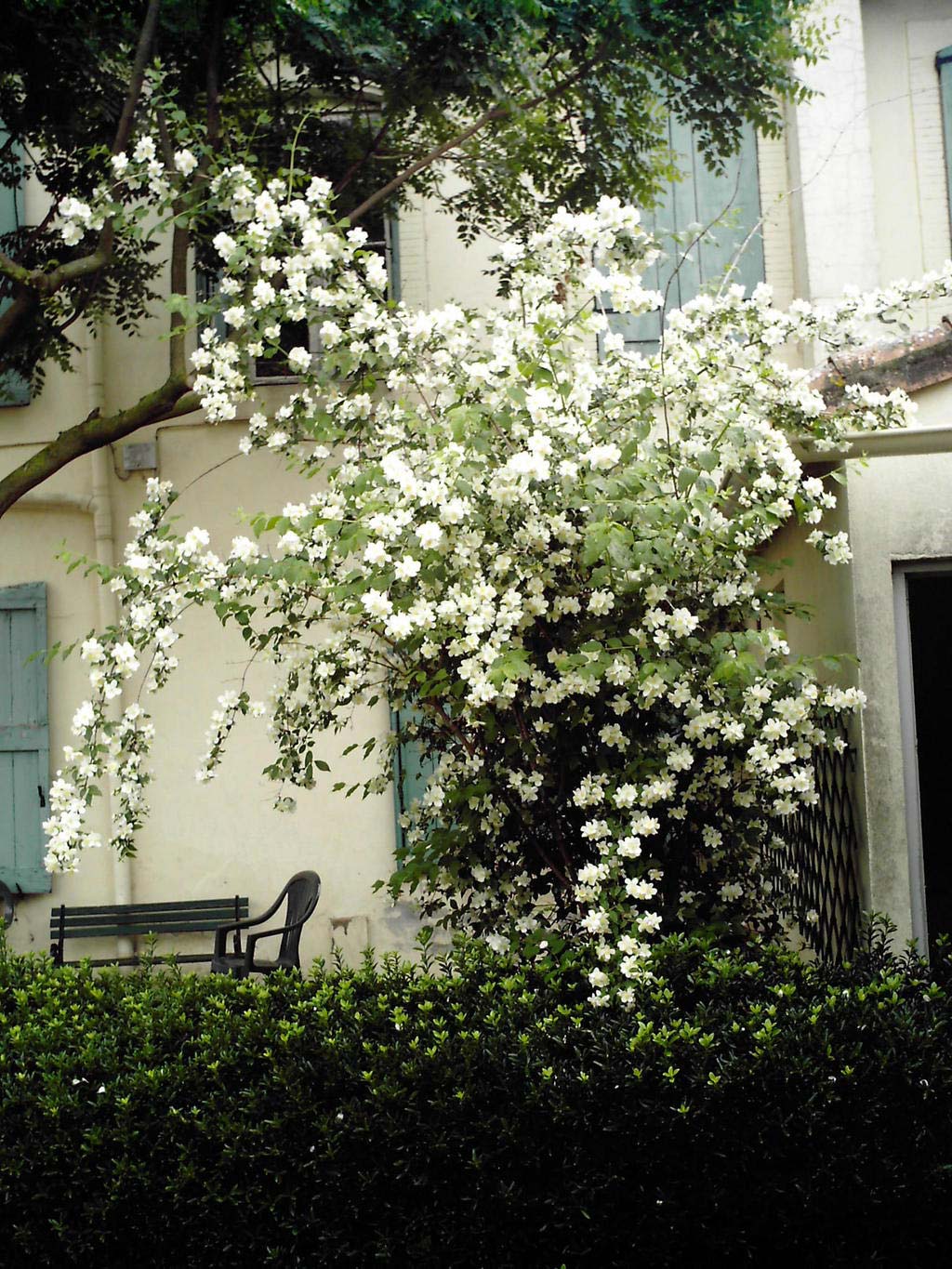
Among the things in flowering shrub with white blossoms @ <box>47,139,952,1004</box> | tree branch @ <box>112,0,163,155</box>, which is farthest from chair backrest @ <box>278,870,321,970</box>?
tree branch @ <box>112,0,163,155</box>

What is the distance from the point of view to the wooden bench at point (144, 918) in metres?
7.59

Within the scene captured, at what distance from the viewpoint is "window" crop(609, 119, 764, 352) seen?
796cm

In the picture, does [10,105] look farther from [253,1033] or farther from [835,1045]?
[835,1045]

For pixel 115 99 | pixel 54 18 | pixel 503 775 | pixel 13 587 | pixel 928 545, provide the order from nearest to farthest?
pixel 503 775
pixel 928 545
pixel 54 18
pixel 115 99
pixel 13 587

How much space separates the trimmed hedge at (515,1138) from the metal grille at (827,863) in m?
1.25

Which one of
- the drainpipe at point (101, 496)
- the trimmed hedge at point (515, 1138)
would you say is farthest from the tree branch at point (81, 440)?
the trimmed hedge at point (515, 1138)

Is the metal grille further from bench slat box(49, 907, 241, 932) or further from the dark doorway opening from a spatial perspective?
bench slat box(49, 907, 241, 932)

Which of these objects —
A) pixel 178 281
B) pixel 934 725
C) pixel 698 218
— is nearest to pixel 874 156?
pixel 698 218

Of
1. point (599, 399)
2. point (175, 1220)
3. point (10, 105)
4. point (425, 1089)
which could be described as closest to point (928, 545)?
point (599, 399)

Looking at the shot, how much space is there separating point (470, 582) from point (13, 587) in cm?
507

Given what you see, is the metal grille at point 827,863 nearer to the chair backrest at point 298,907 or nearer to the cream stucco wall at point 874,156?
the chair backrest at point 298,907

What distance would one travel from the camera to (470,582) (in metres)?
3.83

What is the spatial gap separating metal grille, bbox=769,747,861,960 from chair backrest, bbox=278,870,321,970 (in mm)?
2513

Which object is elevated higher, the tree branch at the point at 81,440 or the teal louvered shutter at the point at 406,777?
the tree branch at the point at 81,440
